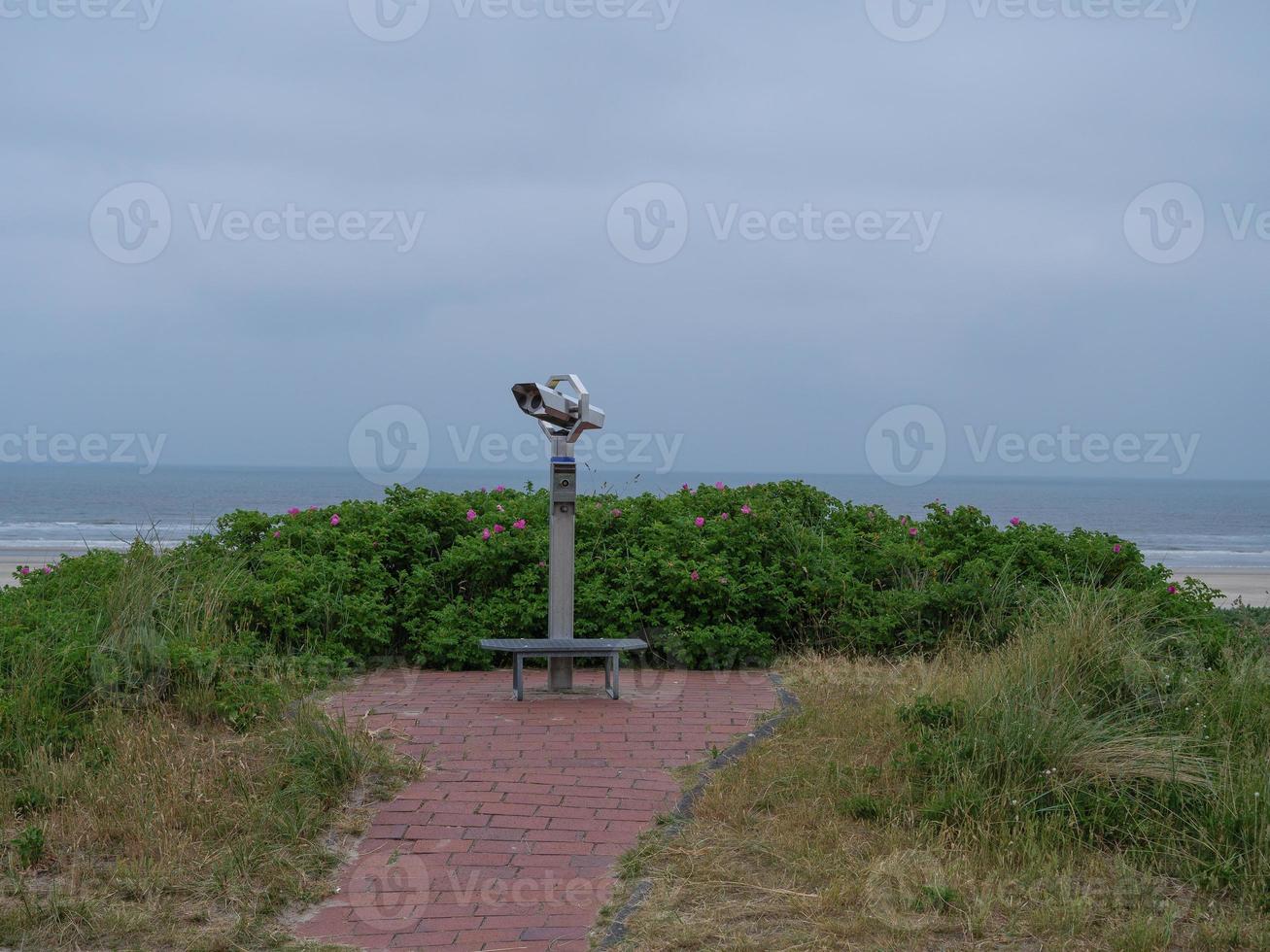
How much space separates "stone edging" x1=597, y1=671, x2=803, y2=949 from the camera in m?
3.82

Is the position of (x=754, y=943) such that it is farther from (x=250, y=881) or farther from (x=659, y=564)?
(x=659, y=564)

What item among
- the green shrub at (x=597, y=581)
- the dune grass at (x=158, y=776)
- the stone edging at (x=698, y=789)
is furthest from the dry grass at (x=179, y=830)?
the green shrub at (x=597, y=581)

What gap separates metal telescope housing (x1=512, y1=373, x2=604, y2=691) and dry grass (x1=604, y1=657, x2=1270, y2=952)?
228 cm

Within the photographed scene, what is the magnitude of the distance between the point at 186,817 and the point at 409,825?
0.91 metres

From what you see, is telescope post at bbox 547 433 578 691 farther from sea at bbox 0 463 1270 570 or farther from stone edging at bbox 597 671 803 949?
sea at bbox 0 463 1270 570

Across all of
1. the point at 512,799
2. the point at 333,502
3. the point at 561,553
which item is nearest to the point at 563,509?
the point at 561,553

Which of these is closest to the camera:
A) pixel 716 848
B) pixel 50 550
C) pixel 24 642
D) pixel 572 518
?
pixel 716 848

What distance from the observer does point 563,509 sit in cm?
738

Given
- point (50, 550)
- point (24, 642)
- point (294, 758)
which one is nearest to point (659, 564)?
point (294, 758)

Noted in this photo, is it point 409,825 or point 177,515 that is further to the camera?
point 177,515

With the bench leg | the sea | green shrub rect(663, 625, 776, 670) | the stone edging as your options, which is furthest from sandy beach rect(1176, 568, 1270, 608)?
the bench leg

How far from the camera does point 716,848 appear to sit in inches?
176

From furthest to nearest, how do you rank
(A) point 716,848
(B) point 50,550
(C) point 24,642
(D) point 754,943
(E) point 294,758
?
1. (B) point 50,550
2. (C) point 24,642
3. (E) point 294,758
4. (A) point 716,848
5. (D) point 754,943

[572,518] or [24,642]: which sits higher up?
[572,518]
